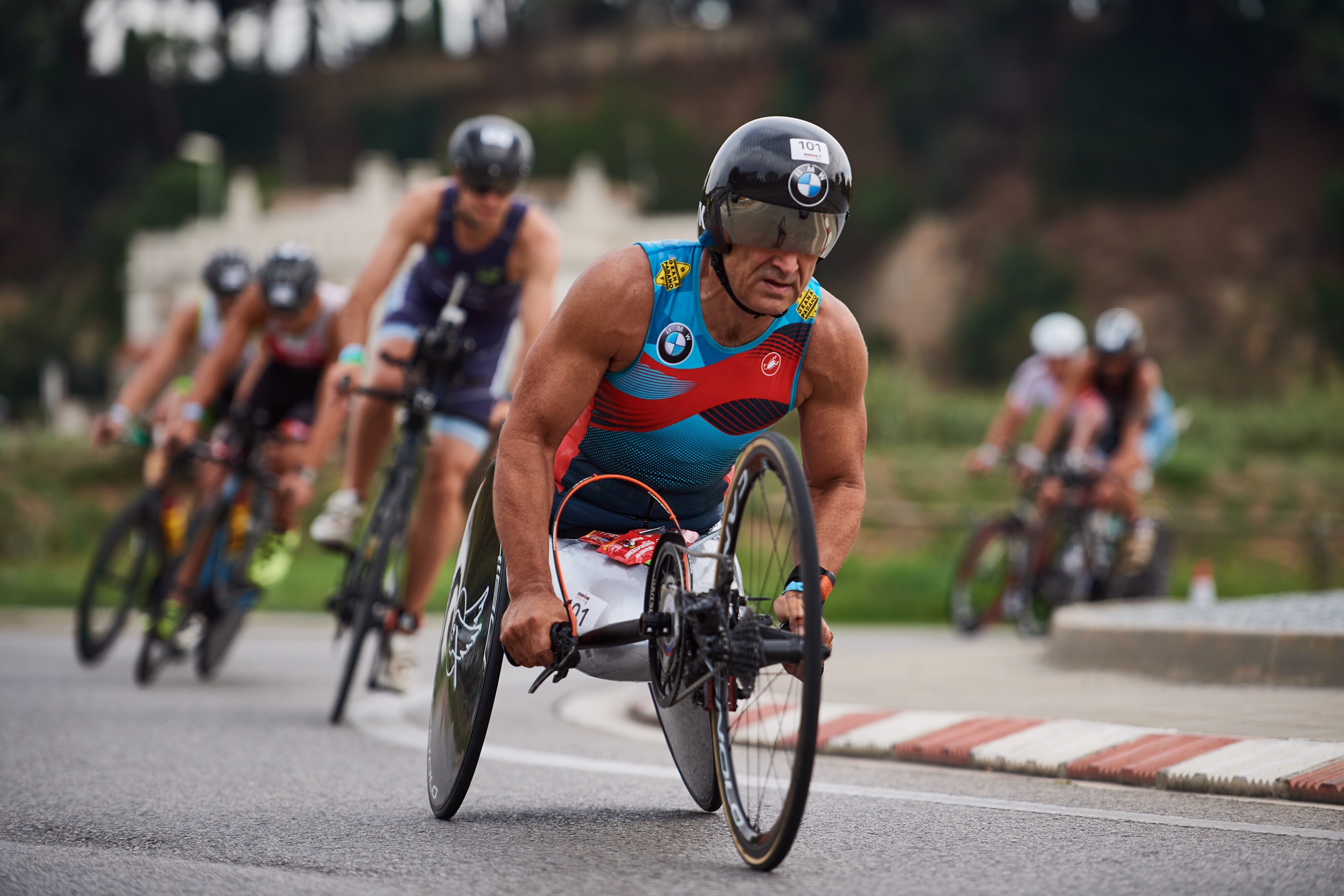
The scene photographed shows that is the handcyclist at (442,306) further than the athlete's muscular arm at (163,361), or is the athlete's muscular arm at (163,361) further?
the athlete's muscular arm at (163,361)

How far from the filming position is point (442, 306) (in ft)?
28.3

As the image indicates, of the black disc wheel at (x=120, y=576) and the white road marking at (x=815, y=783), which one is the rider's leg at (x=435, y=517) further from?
the black disc wheel at (x=120, y=576)

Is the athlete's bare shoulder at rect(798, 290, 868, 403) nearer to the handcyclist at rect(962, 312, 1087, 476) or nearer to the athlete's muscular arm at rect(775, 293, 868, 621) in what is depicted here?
the athlete's muscular arm at rect(775, 293, 868, 621)

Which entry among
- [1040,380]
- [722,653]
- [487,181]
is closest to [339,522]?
[487,181]

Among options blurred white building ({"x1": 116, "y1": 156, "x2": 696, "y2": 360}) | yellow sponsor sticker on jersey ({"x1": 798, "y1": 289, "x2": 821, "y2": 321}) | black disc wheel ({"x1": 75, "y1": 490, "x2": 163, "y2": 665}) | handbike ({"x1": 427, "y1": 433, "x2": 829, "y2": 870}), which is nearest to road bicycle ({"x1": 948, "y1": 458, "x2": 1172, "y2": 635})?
black disc wheel ({"x1": 75, "y1": 490, "x2": 163, "y2": 665})

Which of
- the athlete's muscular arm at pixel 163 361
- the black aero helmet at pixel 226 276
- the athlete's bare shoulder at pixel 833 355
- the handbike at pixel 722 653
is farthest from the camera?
the black aero helmet at pixel 226 276

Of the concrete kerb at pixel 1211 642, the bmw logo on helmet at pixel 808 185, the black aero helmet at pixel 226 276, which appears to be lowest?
the concrete kerb at pixel 1211 642

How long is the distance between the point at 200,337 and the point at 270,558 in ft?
8.37

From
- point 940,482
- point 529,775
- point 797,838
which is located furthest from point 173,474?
point 940,482

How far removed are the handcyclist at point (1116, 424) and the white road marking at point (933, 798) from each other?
7553 mm

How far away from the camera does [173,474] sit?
409 inches

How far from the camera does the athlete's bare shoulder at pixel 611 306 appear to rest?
4539mm

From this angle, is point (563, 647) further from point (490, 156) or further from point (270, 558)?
point (270, 558)

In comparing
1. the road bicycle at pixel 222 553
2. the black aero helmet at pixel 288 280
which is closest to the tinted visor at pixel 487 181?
the black aero helmet at pixel 288 280
